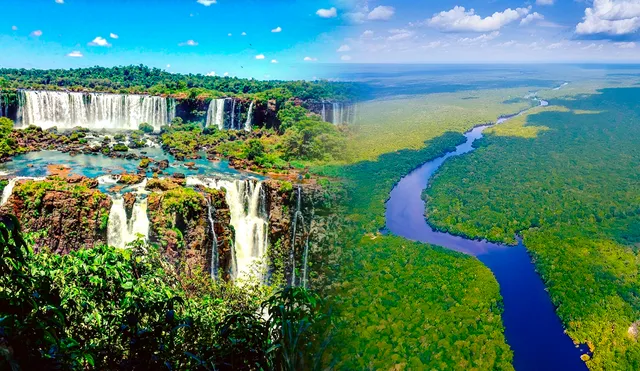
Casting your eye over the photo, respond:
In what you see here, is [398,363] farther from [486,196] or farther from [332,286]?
[486,196]

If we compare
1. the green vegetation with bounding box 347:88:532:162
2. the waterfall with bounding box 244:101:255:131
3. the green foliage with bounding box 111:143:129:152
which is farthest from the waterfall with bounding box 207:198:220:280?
the waterfall with bounding box 244:101:255:131

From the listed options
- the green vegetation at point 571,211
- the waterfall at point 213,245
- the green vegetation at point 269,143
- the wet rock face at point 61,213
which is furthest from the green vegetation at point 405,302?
the wet rock face at point 61,213

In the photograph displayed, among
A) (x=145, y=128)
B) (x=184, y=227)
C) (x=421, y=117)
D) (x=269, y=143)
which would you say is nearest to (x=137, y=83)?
(x=145, y=128)

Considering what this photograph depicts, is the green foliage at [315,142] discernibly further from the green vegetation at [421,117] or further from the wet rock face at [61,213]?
the green vegetation at [421,117]

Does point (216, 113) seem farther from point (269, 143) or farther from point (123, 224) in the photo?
point (123, 224)

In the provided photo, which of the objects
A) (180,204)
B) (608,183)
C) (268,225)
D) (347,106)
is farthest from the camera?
(608,183)

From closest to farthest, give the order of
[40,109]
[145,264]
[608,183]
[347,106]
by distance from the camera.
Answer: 1. [145,264]
2. [347,106]
3. [40,109]
4. [608,183]

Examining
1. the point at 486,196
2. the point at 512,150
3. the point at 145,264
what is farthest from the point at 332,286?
the point at 512,150

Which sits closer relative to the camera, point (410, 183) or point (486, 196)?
point (486, 196)
